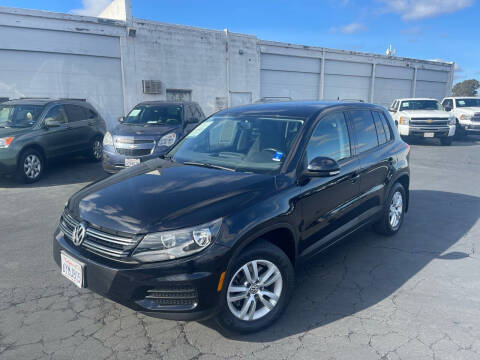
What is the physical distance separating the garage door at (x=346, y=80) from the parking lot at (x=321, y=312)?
688 inches

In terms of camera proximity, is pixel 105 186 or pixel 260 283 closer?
pixel 260 283

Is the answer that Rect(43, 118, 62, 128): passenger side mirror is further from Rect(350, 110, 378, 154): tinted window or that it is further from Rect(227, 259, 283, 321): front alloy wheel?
Rect(227, 259, 283, 321): front alloy wheel

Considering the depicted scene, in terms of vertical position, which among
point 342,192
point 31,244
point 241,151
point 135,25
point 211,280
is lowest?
point 31,244

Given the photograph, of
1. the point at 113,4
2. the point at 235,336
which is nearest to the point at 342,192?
the point at 235,336

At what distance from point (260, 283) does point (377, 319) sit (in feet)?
3.45

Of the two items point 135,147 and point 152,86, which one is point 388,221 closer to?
point 135,147

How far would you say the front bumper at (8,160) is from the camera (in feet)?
24.6

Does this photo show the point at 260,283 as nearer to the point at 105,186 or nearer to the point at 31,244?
the point at 105,186

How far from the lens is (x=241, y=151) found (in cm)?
359

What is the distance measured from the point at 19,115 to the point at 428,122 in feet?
44.6

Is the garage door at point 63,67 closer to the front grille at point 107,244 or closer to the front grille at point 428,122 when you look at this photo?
the front grille at point 428,122

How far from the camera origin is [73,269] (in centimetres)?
277

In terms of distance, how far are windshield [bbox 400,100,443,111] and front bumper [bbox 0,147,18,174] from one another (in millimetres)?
14022

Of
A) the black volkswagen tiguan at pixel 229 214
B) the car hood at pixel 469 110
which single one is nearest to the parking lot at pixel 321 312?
→ the black volkswagen tiguan at pixel 229 214
